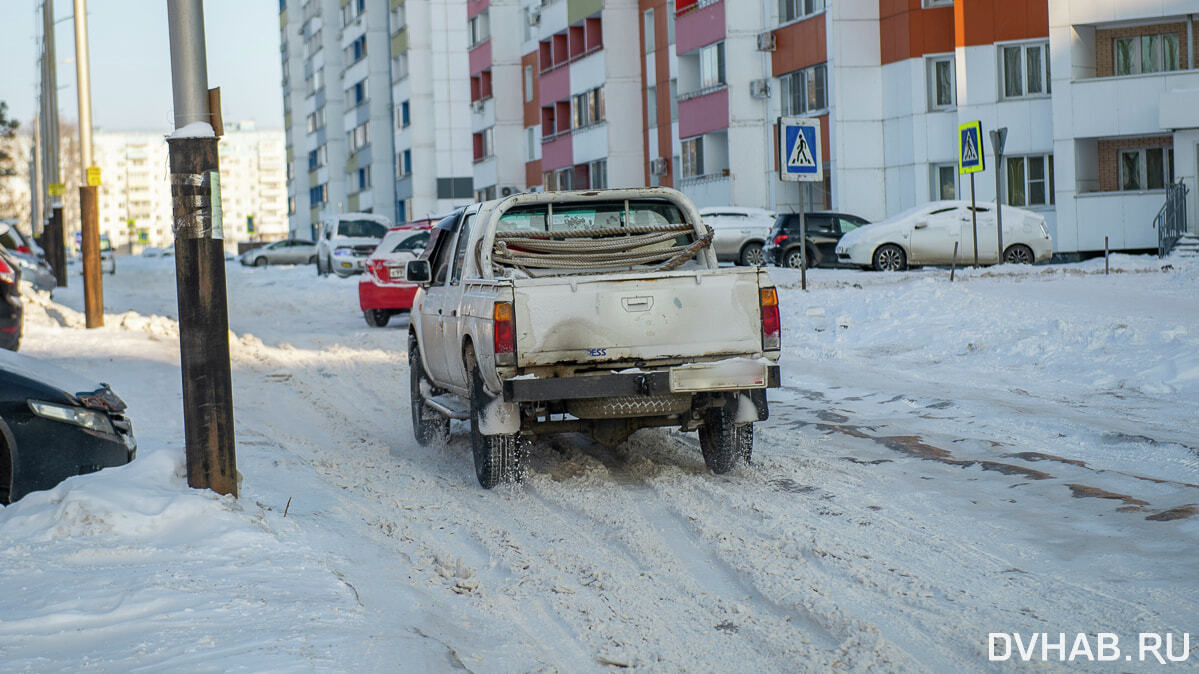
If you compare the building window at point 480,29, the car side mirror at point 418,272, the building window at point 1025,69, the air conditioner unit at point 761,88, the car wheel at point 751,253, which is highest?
the building window at point 480,29

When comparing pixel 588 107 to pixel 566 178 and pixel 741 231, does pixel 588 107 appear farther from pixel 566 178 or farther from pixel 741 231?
pixel 741 231

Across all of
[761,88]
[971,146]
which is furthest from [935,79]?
[971,146]

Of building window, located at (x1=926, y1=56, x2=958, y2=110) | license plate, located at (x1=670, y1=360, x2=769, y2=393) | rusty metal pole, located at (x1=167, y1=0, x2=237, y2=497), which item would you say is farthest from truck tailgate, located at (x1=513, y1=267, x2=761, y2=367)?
building window, located at (x1=926, y1=56, x2=958, y2=110)

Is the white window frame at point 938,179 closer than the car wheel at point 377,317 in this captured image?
No

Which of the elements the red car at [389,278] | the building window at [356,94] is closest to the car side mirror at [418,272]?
the red car at [389,278]

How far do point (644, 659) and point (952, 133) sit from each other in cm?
3575

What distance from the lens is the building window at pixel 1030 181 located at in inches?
1448

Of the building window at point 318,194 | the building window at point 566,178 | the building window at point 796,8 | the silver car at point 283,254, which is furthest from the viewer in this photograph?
the building window at point 318,194

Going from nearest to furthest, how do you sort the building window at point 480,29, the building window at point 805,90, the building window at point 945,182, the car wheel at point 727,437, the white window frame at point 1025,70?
the car wheel at point 727,437
the white window frame at point 1025,70
the building window at point 945,182
the building window at point 805,90
the building window at point 480,29

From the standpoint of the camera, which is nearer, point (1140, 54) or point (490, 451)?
point (490, 451)

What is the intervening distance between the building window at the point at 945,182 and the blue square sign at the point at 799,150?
20.1 meters

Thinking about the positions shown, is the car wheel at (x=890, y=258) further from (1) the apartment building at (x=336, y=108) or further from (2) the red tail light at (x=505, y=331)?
(1) the apartment building at (x=336, y=108)

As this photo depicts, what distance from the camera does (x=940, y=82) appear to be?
39469mm

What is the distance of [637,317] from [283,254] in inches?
2659
